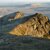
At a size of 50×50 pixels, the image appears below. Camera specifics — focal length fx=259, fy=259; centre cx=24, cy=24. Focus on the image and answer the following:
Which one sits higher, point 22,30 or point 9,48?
point 9,48

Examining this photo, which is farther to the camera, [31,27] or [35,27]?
[35,27]

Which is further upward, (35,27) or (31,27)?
(31,27)

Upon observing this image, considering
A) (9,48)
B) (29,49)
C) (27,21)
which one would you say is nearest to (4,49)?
(9,48)

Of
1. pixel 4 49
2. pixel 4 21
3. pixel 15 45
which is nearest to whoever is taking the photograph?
pixel 4 49

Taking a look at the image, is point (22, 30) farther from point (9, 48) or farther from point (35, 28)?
point (9, 48)

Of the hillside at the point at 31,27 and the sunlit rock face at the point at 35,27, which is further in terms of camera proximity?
the sunlit rock face at the point at 35,27

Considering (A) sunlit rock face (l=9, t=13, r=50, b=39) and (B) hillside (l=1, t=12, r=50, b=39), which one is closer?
(B) hillside (l=1, t=12, r=50, b=39)

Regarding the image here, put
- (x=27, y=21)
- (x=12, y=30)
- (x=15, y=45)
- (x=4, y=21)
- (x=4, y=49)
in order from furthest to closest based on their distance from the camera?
1. (x=4, y=21)
2. (x=27, y=21)
3. (x=12, y=30)
4. (x=15, y=45)
5. (x=4, y=49)

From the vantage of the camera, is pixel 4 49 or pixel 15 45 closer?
pixel 4 49
